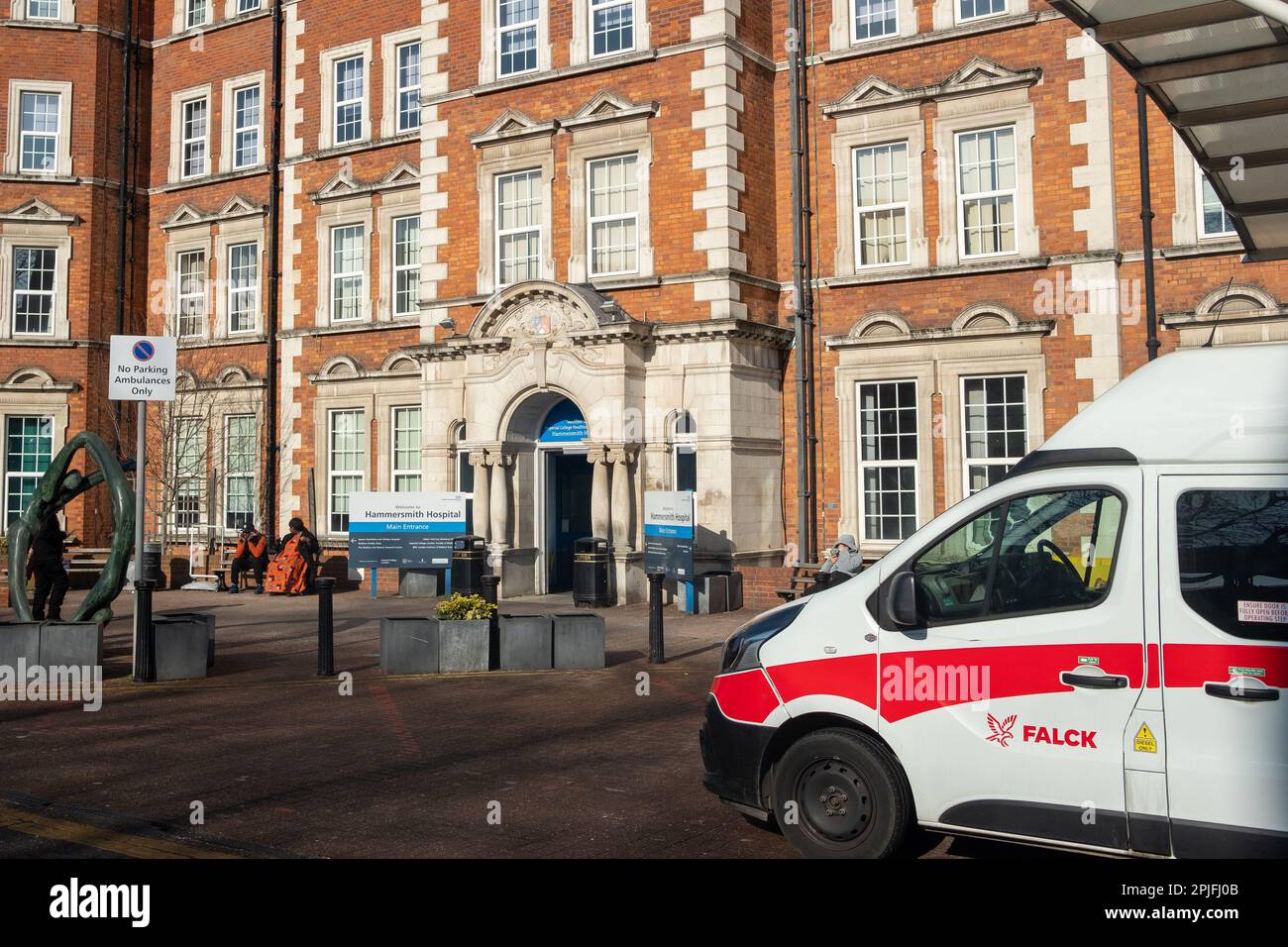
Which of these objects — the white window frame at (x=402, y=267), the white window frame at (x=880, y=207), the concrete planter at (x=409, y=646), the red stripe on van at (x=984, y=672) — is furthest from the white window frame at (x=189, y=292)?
the red stripe on van at (x=984, y=672)

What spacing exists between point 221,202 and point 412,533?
1140 centimetres

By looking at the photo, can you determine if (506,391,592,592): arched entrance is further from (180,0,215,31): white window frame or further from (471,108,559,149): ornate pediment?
(180,0,215,31): white window frame

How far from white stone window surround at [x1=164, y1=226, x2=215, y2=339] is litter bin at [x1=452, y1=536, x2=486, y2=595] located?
34.9 feet

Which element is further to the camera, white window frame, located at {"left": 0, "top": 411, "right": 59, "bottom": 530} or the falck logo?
white window frame, located at {"left": 0, "top": 411, "right": 59, "bottom": 530}

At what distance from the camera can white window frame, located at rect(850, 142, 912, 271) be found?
19.7 m

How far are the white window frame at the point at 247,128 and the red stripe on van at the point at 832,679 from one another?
2429 centimetres

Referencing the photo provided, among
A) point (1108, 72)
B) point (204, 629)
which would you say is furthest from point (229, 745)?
point (1108, 72)

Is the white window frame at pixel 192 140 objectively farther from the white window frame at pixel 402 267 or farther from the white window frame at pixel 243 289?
the white window frame at pixel 402 267

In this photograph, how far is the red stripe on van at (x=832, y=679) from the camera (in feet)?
19.6

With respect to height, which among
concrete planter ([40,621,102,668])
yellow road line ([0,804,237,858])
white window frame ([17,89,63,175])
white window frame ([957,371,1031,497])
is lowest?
yellow road line ([0,804,237,858])

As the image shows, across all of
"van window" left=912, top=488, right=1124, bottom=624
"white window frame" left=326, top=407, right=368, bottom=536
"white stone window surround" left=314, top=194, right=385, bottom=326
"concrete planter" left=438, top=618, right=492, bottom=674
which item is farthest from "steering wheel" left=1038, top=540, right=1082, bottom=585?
"white window frame" left=326, top=407, right=368, bottom=536

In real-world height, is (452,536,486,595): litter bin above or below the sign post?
below
